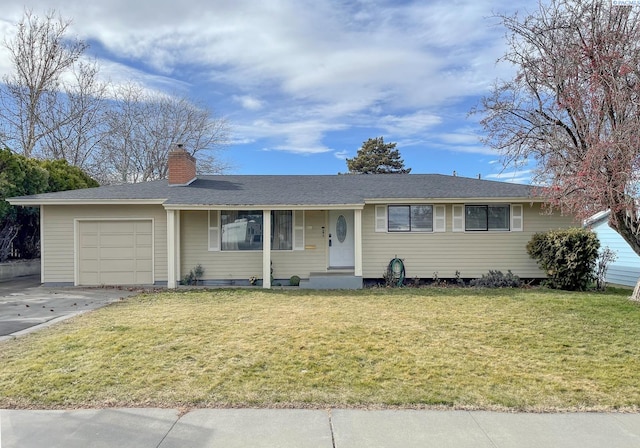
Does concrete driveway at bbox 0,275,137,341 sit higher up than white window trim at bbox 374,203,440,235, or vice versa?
white window trim at bbox 374,203,440,235

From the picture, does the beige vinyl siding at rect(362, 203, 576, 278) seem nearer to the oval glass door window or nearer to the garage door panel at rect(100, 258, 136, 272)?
the oval glass door window

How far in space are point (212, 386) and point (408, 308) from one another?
206 inches

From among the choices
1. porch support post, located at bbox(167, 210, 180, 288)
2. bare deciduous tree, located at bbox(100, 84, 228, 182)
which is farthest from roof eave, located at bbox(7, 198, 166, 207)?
bare deciduous tree, located at bbox(100, 84, 228, 182)

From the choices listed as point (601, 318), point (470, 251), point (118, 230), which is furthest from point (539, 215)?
point (118, 230)

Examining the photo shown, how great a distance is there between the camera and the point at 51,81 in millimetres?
22531

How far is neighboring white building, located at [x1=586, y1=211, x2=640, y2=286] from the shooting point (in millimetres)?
12594

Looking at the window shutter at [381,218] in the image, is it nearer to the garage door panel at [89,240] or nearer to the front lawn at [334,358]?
the front lawn at [334,358]

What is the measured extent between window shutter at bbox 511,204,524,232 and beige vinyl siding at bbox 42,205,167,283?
35.8 feet

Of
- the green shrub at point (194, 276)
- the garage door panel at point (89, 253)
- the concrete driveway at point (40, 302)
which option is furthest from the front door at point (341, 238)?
the garage door panel at point (89, 253)

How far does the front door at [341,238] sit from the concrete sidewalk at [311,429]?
914cm

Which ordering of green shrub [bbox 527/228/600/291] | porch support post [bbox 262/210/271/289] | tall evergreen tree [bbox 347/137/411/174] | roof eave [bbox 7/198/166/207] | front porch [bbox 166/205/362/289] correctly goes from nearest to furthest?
green shrub [bbox 527/228/600/291], roof eave [bbox 7/198/166/207], porch support post [bbox 262/210/271/289], front porch [bbox 166/205/362/289], tall evergreen tree [bbox 347/137/411/174]

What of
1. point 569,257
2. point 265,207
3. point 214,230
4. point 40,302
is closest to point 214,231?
point 214,230

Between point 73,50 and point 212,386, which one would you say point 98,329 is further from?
point 73,50

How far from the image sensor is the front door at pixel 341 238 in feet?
41.4
